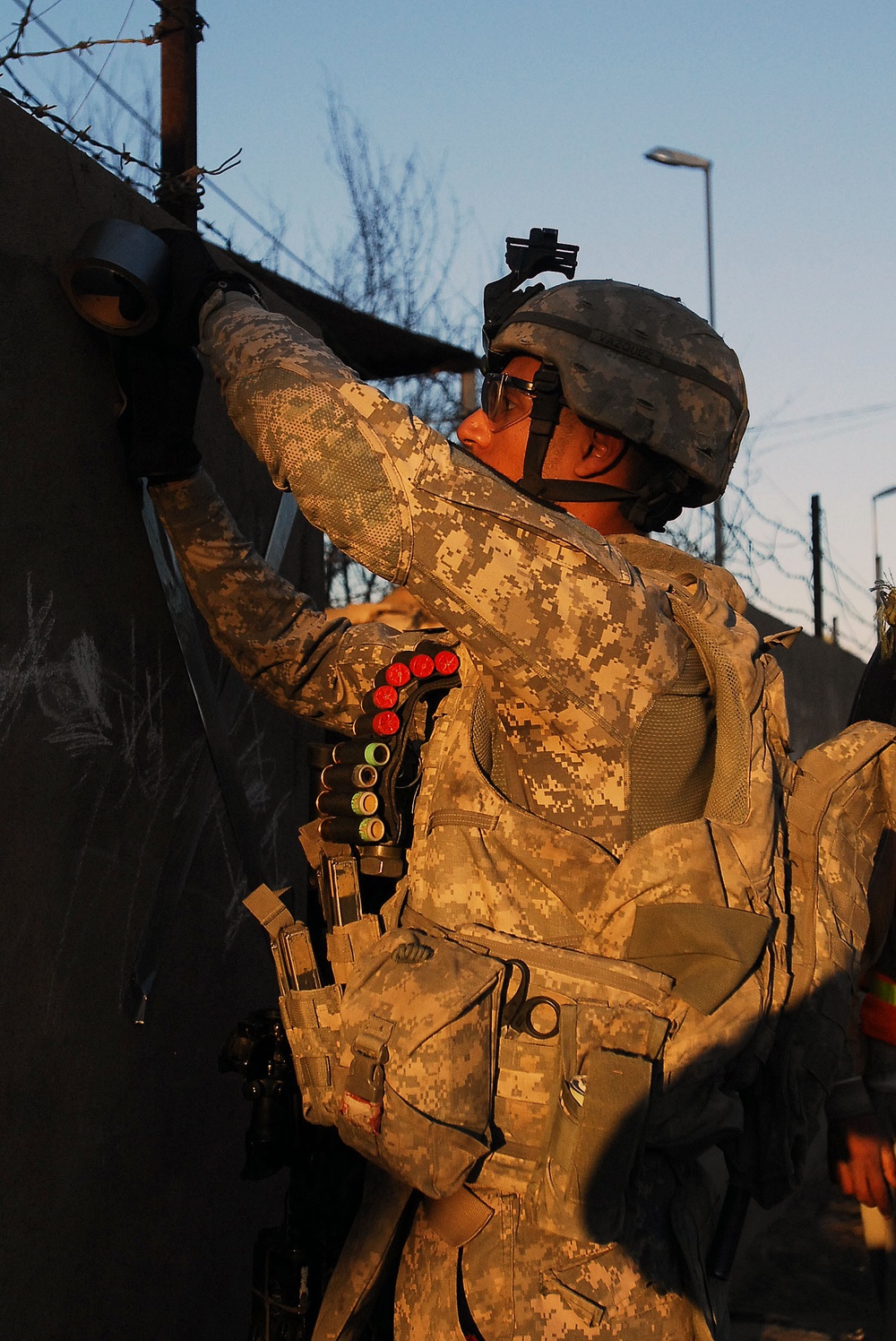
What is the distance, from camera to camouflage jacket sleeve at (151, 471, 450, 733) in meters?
2.62

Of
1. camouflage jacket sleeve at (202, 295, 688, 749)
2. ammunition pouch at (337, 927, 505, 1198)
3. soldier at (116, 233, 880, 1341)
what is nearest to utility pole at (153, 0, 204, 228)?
soldier at (116, 233, 880, 1341)

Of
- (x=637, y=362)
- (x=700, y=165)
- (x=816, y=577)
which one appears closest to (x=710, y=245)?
(x=700, y=165)

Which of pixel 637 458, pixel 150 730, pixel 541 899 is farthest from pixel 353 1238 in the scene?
pixel 637 458

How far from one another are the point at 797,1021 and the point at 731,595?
0.84 meters

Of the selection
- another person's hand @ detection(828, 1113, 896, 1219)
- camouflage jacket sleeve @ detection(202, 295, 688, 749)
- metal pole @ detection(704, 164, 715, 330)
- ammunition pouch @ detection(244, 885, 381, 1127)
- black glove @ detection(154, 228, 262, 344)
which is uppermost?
metal pole @ detection(704, 164, 715, 330)

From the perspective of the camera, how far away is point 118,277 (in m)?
2.35

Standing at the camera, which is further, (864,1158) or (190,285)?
(864,1158)

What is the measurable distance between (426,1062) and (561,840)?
16.2 inches

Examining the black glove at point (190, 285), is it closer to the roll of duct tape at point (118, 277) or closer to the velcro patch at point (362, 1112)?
the roll of duct tape at point (118, 277)

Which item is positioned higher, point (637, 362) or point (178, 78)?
point (178, 78)

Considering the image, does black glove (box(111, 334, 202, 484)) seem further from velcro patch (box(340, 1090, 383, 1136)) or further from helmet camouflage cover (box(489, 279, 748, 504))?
velcro patch (box(340, 1090, 383, 1136))

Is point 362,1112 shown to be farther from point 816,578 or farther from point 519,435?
point 816,578

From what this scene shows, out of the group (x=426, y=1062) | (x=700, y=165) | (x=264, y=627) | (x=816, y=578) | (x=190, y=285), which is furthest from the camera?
(x=700, y=165)

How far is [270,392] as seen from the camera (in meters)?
1.97
